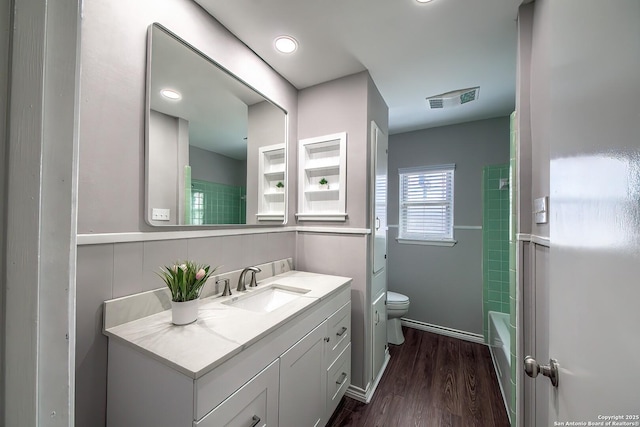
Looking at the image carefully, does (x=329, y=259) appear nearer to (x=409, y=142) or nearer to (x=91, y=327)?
(x=91, y=327)

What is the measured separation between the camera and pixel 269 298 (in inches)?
62.5

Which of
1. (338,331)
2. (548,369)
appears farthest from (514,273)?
(338,331)

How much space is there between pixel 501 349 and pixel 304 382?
1.68m

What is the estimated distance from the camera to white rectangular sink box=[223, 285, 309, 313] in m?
1.44

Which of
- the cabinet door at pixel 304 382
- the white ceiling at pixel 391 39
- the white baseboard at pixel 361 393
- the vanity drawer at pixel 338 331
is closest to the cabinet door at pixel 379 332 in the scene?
the white baseboard at pixel 361 393

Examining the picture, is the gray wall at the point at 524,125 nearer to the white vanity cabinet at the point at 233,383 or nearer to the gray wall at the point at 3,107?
the white vanity cabinet at the point at 233,383

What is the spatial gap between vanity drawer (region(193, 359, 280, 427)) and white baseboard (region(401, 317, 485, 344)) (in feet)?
8.03

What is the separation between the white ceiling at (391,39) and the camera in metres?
1.33

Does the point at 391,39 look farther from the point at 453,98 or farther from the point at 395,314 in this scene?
the point at 395,314

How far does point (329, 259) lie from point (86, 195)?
4.89ft

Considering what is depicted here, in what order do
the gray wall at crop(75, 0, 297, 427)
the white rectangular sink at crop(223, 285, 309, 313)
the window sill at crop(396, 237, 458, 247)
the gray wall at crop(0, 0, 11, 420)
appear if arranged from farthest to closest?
the window sill at crop(396, 237, 458, 247) → the white rectangular sink at crop(223, 285, 309, 313) → the gray wall at crop(75, 0, 297, 427) → the gray wall at crop(0, 0, 11, 420)

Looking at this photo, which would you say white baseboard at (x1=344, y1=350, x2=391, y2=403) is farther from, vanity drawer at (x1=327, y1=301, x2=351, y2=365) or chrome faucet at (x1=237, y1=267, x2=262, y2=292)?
chrome faucet at (x1=237, y1=267, x2=262, y2=292)

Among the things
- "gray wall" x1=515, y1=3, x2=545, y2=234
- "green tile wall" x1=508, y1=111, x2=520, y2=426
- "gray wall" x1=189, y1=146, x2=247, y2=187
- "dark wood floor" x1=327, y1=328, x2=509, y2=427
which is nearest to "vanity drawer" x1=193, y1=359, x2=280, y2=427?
"dark wood floor" x1=327, y1=328, x2=509, y2=427

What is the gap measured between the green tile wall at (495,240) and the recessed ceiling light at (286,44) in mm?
2327
